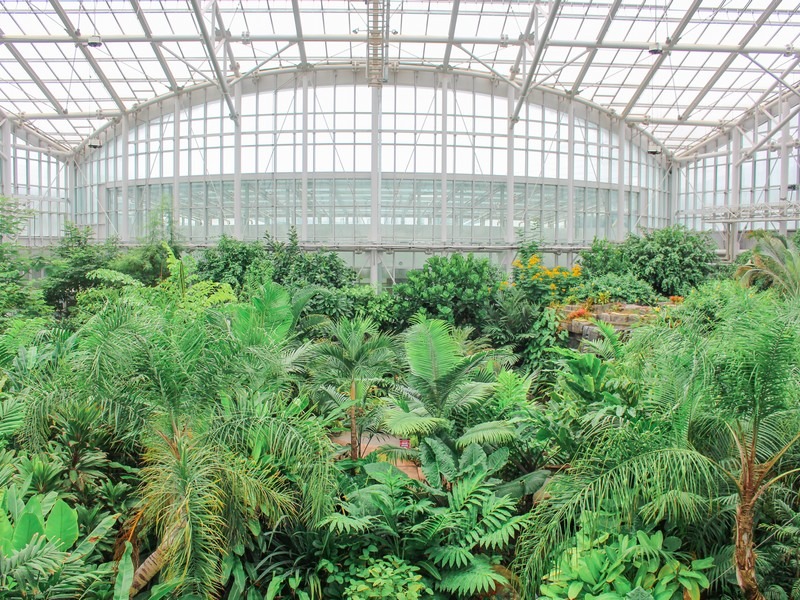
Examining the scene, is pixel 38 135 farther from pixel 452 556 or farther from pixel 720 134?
pixel 720 134

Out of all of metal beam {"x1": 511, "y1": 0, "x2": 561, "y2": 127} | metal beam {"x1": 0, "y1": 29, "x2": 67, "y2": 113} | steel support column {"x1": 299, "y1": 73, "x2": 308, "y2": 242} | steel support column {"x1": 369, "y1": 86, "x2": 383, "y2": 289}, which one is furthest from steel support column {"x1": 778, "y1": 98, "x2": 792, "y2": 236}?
metal beam {"x1": 0, "y1": 29, "x2": 67, "y2": 113}

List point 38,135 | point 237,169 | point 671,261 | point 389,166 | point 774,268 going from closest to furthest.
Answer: point 774,268, point 671,261, point 389,166, point 237,169, point 38,135

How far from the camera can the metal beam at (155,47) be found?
663 inches

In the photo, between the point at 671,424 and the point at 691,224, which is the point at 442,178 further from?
the point at 671,424

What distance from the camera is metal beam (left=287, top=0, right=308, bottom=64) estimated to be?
17281 mm

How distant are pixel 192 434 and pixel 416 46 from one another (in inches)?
690

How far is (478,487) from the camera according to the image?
6527 mm

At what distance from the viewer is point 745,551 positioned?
14.8 feet

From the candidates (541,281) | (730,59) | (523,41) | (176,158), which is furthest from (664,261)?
(176,158)

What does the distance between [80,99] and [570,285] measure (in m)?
18.0

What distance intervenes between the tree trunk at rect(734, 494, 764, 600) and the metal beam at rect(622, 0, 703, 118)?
53.5ft

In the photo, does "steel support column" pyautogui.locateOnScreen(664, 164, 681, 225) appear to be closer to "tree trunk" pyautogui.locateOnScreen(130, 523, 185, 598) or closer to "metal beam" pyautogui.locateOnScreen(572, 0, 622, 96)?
"metal beam" pyautogui.locateOnScreen(572, 0, 622, 96)

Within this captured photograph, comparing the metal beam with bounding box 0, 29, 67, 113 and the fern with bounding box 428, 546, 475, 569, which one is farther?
the metal beam with bounding box 0, 29, 67, 113

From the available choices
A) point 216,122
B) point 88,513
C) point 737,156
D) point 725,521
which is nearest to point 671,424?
point 725,521
